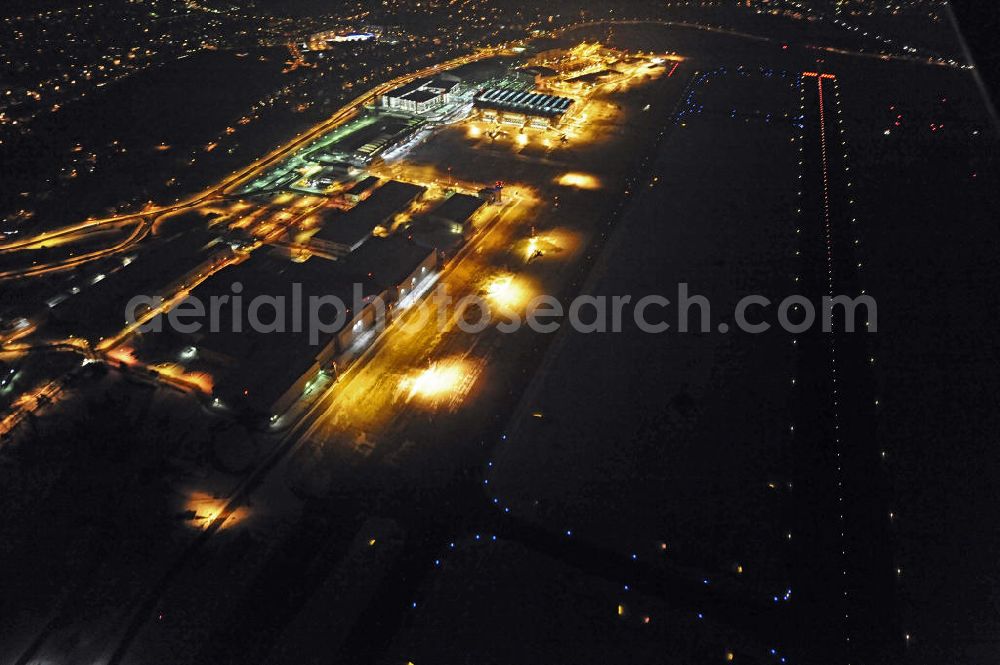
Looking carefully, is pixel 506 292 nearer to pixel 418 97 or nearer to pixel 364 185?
pixel 364 185

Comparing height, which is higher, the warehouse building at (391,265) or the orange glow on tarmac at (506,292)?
the warehouse building at (391,265)

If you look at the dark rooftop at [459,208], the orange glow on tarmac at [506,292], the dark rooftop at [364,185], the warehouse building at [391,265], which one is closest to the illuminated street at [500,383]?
the orange glow on tarmac at [506,292]

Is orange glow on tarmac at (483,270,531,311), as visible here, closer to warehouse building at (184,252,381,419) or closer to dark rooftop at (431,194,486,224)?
dark rooftop at (431,194,486,224)

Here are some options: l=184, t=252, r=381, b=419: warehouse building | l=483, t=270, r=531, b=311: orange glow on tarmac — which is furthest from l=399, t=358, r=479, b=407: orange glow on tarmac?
l=483, t=270, r=531, b=311: orange glow on tarmac

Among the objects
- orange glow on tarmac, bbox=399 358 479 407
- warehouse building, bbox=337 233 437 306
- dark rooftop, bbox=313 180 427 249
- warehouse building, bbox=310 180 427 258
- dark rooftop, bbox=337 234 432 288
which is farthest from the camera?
dark rooftop, bbox=313 180 427 249

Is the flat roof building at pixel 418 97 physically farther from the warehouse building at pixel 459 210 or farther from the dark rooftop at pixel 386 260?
the dark rooftop at pixel 386 260

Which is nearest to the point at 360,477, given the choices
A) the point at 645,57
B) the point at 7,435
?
the point at 7,435

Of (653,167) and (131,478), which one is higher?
(653,167)

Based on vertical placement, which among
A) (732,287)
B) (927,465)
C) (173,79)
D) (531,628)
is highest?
(173,79)

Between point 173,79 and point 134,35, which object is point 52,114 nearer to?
point 173,79

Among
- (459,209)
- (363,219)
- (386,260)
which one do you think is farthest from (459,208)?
(386,260)

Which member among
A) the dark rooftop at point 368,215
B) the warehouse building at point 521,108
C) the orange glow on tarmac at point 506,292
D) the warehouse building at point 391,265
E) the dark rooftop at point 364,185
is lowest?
the orange glow on tarmac at point 506,292
